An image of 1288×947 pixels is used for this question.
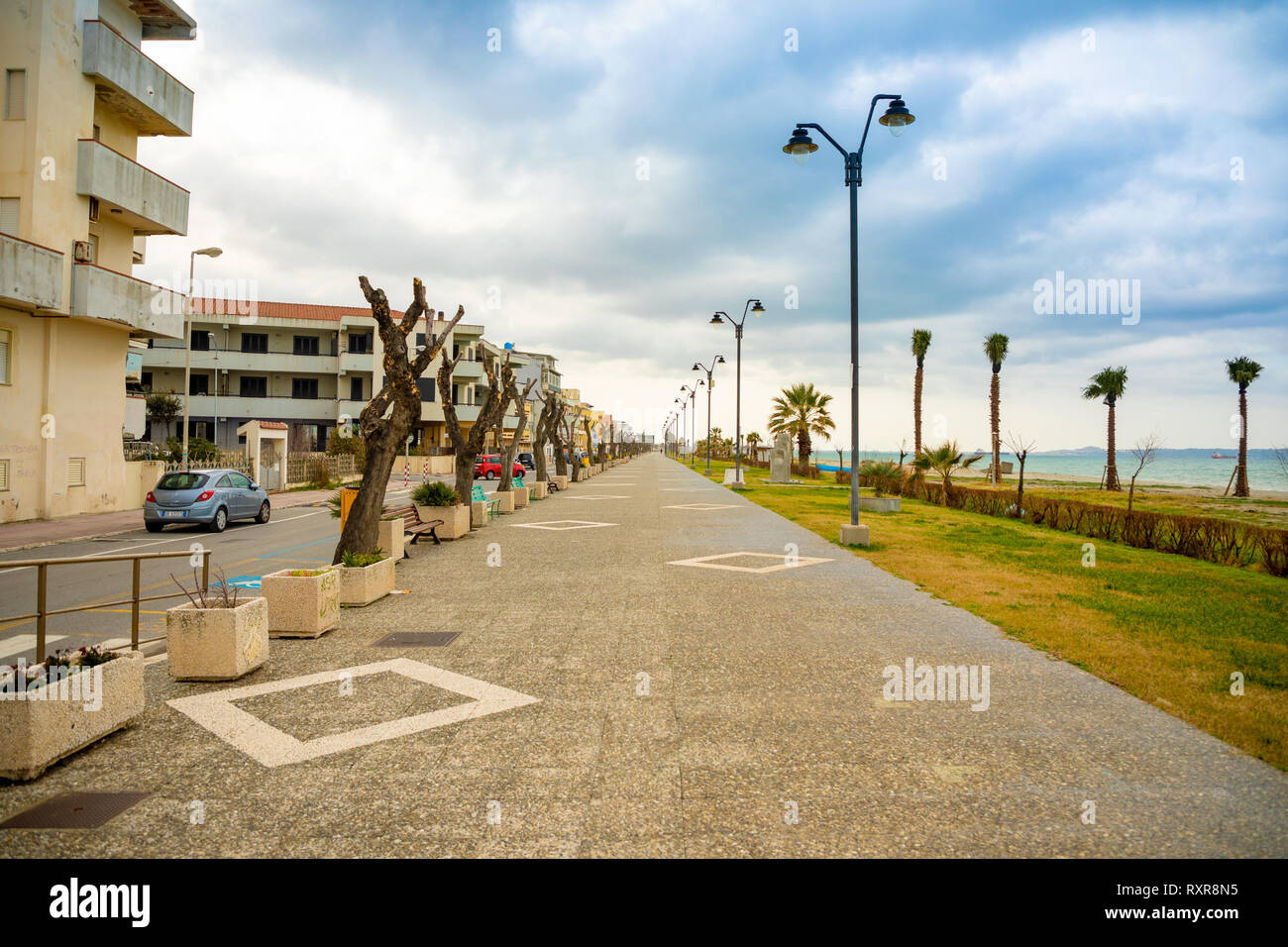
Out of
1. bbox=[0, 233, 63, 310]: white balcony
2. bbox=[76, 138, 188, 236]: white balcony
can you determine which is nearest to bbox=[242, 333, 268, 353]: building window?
bbox=[76, 138, 188, 236]: white balcony

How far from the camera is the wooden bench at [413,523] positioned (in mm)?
15347

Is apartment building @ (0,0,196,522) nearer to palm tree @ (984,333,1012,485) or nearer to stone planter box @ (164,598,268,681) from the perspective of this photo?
stone planter box @ (164,598,268,681)

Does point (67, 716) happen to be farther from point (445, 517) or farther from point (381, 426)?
point (445, 517)

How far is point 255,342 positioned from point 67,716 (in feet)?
190

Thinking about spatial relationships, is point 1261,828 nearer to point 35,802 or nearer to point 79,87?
point 35,802

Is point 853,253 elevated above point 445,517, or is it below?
above

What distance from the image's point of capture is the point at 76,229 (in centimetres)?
2211

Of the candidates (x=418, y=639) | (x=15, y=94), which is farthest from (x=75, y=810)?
(x=15, y=94)

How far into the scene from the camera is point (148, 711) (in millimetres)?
5836

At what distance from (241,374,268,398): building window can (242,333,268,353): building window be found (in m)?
1.97

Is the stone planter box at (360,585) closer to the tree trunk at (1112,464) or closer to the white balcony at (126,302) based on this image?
the white balcony at (126,302)
